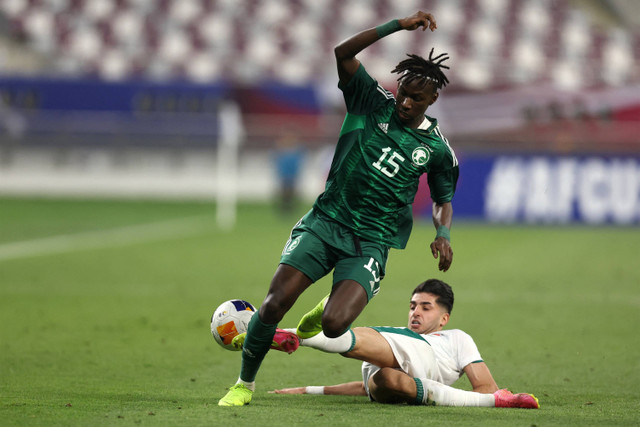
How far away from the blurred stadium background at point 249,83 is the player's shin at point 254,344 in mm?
19561

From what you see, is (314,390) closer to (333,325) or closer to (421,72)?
(333,325)

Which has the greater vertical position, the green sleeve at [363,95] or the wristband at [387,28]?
the wristband at [387,28]

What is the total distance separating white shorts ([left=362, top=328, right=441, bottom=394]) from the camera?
233 inches

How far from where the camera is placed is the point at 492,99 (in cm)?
2762

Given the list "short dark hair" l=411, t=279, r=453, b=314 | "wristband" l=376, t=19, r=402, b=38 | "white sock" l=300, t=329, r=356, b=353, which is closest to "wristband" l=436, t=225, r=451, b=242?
"short dark hair" l=411, t=279, r=453, b=314

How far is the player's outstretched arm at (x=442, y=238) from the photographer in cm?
587

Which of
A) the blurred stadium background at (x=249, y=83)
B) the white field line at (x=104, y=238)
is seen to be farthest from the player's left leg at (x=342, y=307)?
the blurred stadium background at (x=249, y=83)

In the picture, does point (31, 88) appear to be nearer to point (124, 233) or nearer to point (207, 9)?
point (207, 9)

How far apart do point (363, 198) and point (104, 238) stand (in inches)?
547

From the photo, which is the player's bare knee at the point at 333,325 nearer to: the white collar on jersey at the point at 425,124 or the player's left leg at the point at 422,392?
the player's left leg at the point at 422,392

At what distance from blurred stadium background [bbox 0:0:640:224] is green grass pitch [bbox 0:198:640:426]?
22.0 feet

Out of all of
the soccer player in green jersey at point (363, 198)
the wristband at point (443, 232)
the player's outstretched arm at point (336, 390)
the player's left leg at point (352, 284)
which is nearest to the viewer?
the player's left leg at point (352, 284)

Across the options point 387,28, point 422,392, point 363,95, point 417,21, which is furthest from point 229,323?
point 417,21

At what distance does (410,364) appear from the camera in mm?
5906
